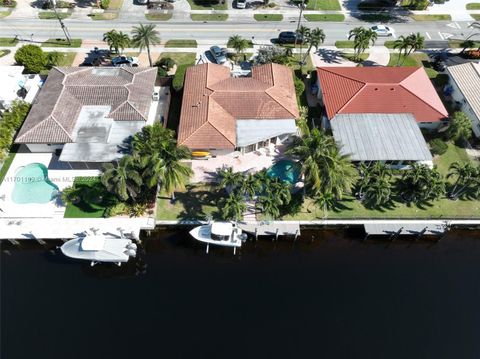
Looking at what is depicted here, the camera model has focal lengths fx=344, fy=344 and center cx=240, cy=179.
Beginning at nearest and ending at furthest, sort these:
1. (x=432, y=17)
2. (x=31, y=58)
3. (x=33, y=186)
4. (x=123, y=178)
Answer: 1. (x=123, y=178)
2. (x=33, y=186)
3. (x=31, y=58)
4. (x=432, y=17)

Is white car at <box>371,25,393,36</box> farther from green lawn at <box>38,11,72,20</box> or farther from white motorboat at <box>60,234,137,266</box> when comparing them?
green lawn at <box>38,11,72,20</box>

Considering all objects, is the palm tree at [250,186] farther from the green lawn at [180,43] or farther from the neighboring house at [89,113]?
the green lawn at [180,43]

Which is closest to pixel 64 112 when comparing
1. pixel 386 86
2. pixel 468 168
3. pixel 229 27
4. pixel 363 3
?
pixel 229 27

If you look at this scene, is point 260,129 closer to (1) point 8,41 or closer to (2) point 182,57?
(2) point 182,57

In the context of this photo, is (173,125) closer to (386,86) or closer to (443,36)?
(386,86)

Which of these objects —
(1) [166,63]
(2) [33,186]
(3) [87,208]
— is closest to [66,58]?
(1) [166,63]

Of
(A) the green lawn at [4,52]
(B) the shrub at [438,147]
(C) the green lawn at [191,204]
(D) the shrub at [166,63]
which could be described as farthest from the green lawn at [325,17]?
(A) the green lawn at [4,52]

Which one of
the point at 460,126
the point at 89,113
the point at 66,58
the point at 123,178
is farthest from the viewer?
the point at 66,58
